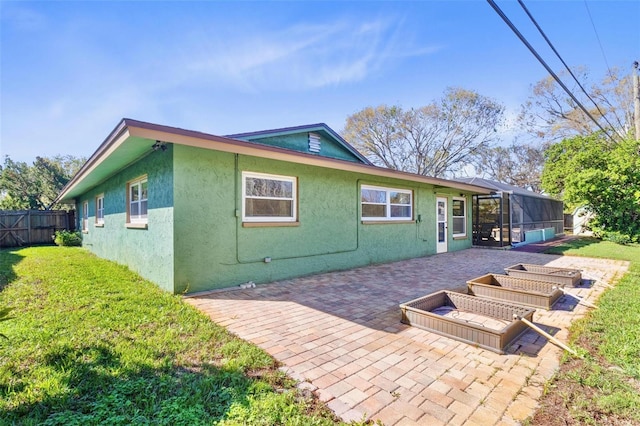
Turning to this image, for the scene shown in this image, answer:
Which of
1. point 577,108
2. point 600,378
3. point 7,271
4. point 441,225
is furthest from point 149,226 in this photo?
point 577,108

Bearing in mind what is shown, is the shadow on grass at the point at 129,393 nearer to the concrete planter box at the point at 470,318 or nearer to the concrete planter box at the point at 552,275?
the concrete planter box at the point at 470,318

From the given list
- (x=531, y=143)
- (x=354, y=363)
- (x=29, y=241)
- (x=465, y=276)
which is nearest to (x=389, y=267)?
(x=465, y=276)

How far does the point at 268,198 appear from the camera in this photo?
6.62 m

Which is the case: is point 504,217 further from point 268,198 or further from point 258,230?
point 258,230

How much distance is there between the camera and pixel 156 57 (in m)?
7.59

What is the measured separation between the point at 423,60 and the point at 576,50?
565cm

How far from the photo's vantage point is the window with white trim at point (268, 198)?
6305 millimetres

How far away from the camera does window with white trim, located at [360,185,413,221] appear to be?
29.0ft

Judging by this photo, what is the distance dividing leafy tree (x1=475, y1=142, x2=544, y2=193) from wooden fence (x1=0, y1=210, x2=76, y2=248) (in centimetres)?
3117

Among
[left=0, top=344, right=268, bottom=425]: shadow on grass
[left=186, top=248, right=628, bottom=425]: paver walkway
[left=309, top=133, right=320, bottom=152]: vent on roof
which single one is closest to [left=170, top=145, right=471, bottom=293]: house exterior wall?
[left=186, top=248, right=628, bottom=425]: paver walkway

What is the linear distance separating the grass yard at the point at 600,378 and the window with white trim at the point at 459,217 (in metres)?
8.19

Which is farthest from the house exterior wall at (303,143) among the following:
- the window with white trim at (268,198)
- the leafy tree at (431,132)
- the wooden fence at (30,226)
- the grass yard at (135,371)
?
the leafy tree at (431,132)

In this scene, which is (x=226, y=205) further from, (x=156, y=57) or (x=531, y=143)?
(x=531, y=143)

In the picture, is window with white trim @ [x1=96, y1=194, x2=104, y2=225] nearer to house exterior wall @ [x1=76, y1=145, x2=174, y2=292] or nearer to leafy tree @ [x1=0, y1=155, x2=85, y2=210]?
house exterior wall @ [x1=76, y1=145, x2=174, y2=292]
